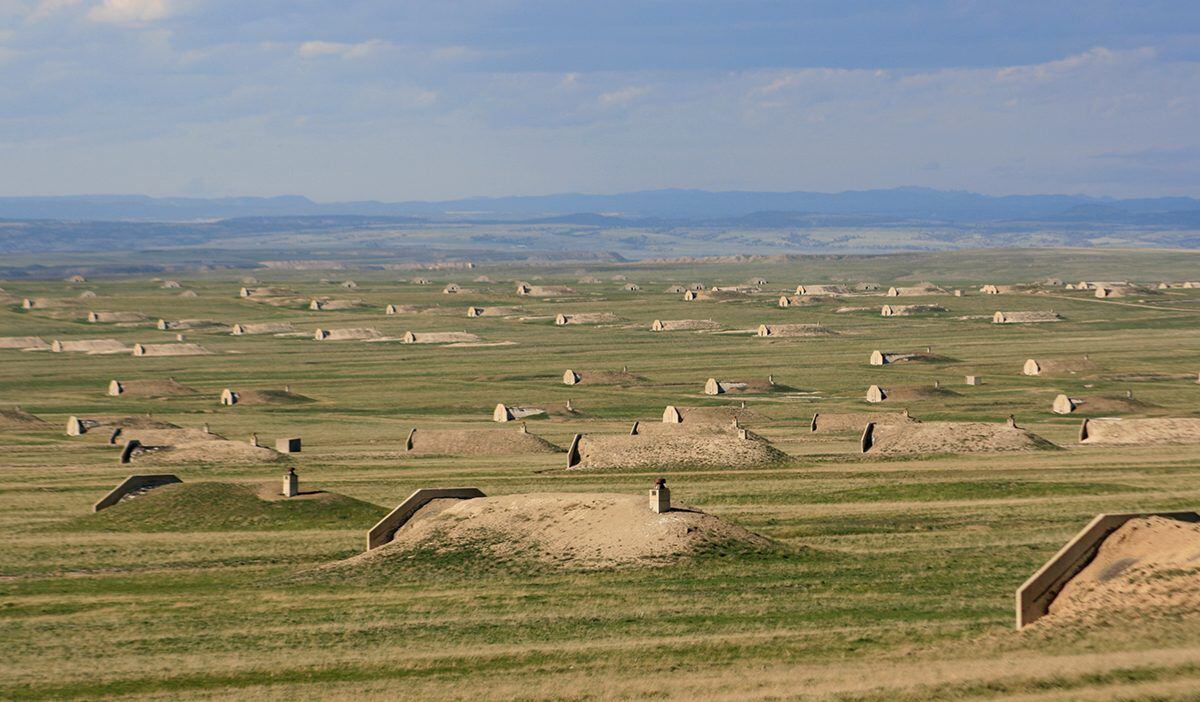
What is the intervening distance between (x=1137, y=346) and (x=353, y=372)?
67.5 m

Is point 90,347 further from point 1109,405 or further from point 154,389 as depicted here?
point 1109,405

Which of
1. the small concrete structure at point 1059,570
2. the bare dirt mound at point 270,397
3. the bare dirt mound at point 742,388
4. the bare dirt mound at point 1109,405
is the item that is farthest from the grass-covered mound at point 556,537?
the bare dirt mound at point 270,397

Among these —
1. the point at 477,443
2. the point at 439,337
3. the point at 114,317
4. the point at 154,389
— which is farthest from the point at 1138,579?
the point at 114,317

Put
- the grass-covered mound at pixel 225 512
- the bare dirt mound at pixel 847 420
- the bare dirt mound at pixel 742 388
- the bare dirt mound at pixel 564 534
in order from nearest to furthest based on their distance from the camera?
the bare dirt mound at pixel 564 534, the grass-covered mound at pixel 225 512, the bare dirt mound at pixel 847 420, the bare dirt mound at pixel 742 388

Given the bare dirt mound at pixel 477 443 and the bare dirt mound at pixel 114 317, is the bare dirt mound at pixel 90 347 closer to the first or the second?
the bare dirt mound at pixel 114 317

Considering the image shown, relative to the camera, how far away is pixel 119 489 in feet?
188

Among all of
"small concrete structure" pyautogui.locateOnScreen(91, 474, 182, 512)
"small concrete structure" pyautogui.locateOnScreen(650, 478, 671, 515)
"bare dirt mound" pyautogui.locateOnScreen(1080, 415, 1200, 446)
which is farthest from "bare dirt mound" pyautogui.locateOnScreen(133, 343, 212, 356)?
"small concrete structure" pyautogui.locateOnScreen(650, 478, 671, 515)

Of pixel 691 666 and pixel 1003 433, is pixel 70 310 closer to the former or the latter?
pixel 1003 433

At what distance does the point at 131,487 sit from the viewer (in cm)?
5781

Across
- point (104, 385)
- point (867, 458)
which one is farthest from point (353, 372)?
point (867, 458)

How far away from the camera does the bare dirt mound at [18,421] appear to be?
278ft

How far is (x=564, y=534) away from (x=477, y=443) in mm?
29057

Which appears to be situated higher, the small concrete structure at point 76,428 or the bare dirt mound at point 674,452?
the bare dirt mound at point 674,452

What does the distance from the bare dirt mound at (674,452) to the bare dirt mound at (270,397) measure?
38347 mm
